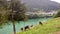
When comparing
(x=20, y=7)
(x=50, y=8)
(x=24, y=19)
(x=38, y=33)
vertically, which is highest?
(x=20, y=7)

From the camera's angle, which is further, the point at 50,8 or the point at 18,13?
the point at 50,8

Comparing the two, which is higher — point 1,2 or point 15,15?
point 1,2

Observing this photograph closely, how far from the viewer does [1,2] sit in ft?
53.6

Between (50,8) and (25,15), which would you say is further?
(50,8)

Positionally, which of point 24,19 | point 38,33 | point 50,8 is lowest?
point 50,8

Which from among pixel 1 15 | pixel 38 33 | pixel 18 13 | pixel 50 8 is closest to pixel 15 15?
pixel 18 13

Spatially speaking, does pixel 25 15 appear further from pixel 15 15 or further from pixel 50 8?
pixel 50 8

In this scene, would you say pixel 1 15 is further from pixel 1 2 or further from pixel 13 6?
pixel 13 6

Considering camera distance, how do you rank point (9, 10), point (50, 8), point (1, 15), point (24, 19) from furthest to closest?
point (50, 8) → point (24, 19) → point (9, 10) → point (1, 15)

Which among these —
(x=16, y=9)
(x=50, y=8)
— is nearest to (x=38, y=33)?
(x=16, y=9)

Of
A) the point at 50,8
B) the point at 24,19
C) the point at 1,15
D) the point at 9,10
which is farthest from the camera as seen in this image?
the point at 50,8

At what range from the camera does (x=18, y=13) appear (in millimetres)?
20656

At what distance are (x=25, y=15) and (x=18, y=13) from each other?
0.96 metres

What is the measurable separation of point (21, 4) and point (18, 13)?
3.58 feet
